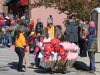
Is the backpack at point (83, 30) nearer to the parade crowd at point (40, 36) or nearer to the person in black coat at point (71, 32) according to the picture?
the parade crowd at point (40, 36)

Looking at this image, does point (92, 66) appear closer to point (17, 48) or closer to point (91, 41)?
point (91, 41)

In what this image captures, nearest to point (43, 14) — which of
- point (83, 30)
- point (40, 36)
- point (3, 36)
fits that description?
point (3, 36)

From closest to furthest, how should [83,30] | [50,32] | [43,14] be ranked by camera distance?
[50,32], [83,30], [43,14]

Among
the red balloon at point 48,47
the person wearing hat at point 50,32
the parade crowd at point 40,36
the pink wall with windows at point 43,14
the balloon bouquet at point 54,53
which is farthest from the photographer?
the pink wall with windows at point 43,14

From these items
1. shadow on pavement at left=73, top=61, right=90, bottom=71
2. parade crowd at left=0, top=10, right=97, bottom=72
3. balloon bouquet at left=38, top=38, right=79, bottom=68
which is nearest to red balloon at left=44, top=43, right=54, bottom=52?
balloon bouquet at left=38, top=38, right=79, bottom=68

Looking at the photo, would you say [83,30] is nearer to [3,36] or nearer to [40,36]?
[40,36]

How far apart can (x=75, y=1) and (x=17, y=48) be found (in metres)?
6.11

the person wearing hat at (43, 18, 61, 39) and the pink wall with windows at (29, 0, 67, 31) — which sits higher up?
the pink wall with windows at (29, 0, 67, 31)

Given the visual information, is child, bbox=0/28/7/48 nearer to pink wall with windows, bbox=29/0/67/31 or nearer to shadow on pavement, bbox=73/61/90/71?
pink wall with windows, bbox=29/0/67/31

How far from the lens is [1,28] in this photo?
20312mm

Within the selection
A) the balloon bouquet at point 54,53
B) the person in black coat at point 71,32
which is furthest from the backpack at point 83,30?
the balloon bouquet at point 54,53

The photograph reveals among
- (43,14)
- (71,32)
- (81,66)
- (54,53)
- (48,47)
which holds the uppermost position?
(43,14)

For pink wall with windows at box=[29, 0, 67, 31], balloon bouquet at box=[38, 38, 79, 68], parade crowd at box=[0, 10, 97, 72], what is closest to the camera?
balloon bouquet at box=[38, 38, 79, 68]

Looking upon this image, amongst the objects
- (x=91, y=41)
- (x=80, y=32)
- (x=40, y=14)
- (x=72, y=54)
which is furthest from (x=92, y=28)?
(x=40, y=14)
